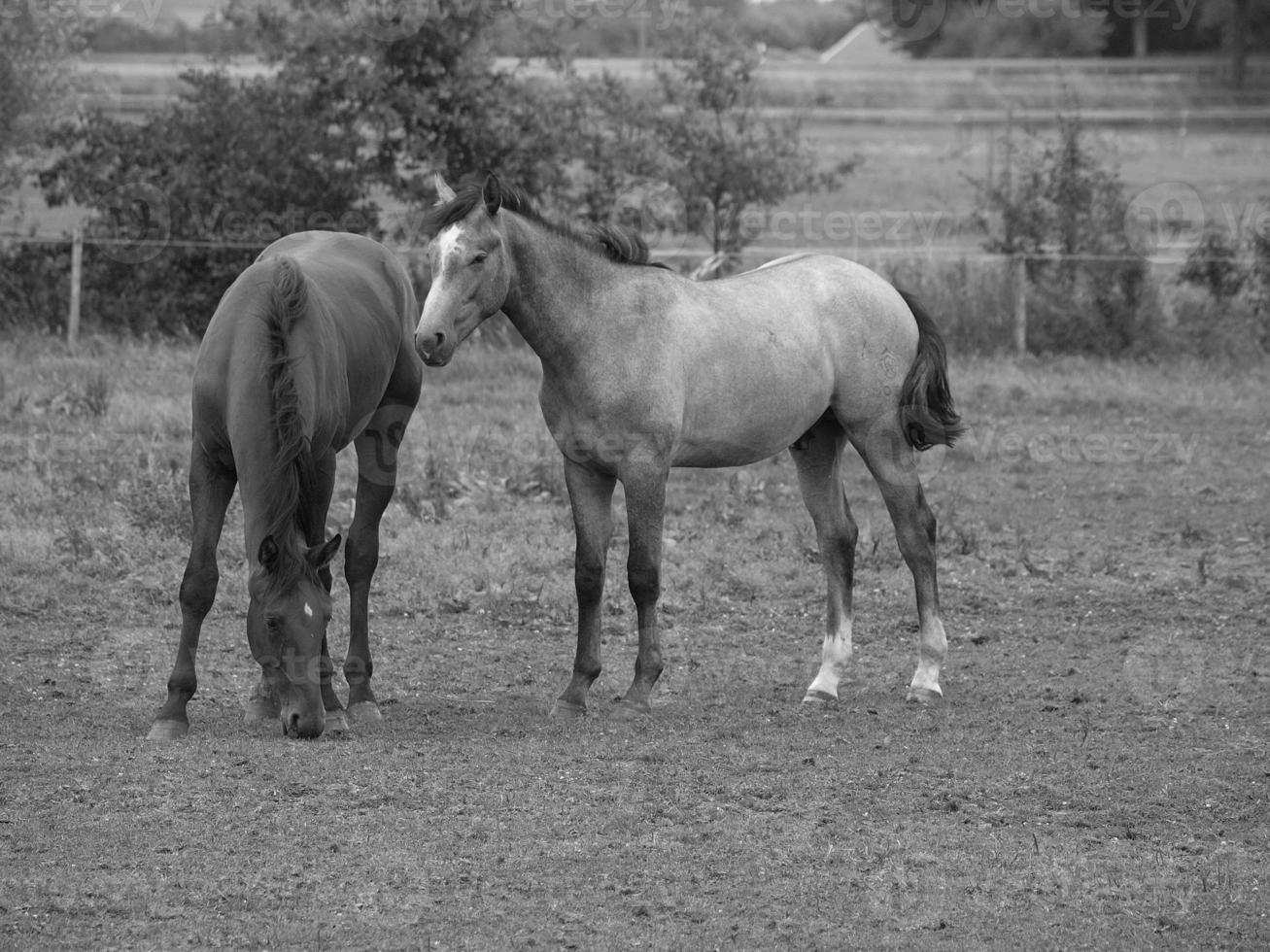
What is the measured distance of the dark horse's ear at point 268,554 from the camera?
6.00m

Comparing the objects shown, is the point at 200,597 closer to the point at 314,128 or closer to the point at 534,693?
the point at 534,693

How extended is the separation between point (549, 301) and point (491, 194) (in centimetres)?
56

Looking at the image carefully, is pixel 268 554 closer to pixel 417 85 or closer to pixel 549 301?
pixel 549 301

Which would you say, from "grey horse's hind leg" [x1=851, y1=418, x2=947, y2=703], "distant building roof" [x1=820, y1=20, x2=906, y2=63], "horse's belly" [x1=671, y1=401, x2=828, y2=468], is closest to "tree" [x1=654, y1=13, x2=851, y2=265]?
"grey horse's hind leg" [x1=851, y1=418, x2=947, y2=703]

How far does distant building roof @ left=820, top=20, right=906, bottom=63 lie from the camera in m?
51.7

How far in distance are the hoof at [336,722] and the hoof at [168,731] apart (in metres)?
0.57

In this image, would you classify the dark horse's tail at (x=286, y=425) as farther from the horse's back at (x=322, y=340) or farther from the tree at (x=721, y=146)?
the tree at (x=721, y=146)

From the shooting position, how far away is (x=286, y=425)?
6148mm

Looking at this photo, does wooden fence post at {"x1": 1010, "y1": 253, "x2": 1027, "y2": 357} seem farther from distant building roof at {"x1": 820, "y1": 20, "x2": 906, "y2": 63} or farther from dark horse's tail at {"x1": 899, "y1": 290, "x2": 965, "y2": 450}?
distant building roof at {"x1": 820, "y1": 20, "x2": 906, "y2": 63}

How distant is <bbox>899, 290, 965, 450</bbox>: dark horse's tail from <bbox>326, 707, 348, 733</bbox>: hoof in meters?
3.00

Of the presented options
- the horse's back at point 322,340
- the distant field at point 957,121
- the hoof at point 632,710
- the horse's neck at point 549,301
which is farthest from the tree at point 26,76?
the hoof at point 632,710

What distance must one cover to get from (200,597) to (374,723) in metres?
0.95

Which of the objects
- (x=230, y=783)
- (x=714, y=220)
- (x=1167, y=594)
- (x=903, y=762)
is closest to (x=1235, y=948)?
(x=903, y=762)

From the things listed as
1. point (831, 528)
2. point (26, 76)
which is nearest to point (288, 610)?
point (831, 528)
